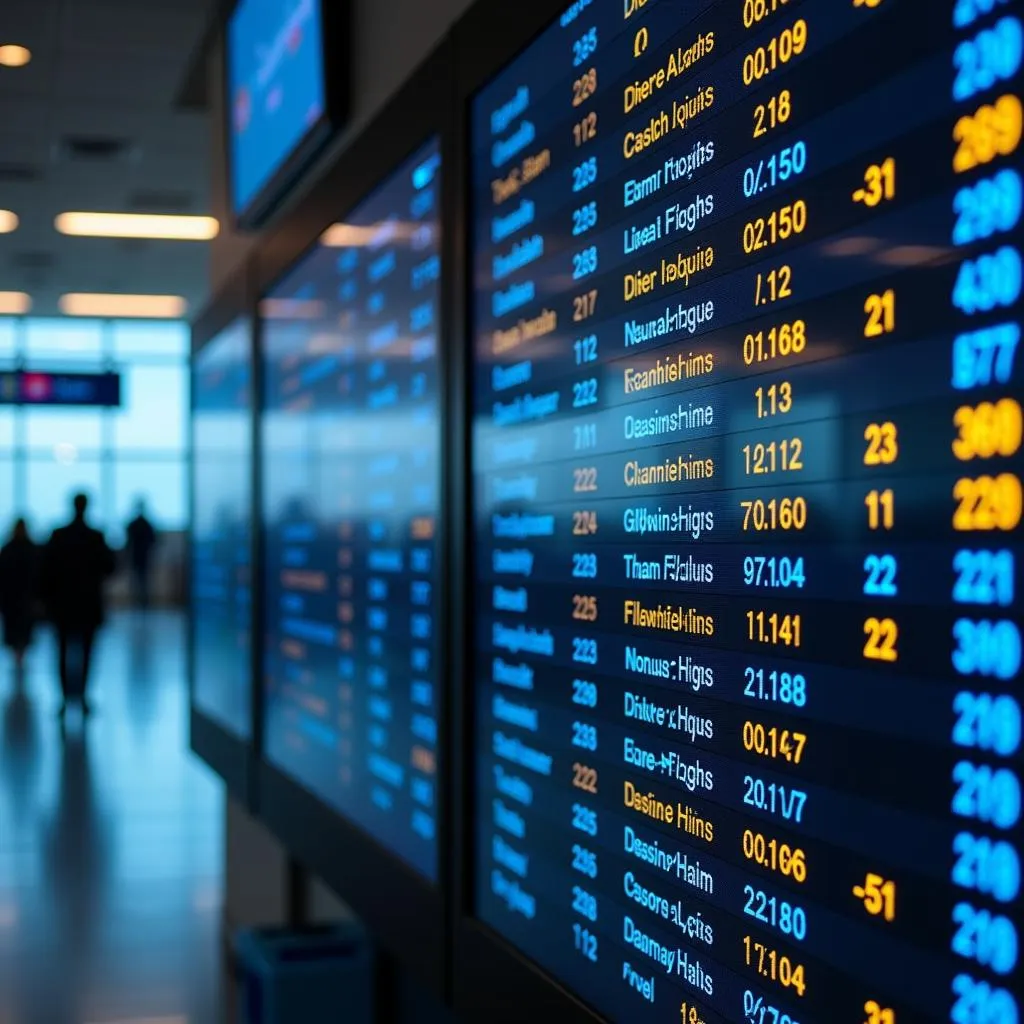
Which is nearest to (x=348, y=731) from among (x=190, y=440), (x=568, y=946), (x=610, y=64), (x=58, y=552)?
(x=568, y=946)

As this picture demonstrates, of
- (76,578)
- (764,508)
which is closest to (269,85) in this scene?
(764,508)

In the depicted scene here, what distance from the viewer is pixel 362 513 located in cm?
287

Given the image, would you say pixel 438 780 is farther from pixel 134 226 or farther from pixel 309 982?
pixel 134 226

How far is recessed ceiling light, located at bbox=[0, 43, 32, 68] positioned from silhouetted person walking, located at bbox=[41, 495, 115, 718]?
4.55 meters

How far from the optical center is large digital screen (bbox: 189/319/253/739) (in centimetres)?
405

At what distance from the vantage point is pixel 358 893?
9.18ft

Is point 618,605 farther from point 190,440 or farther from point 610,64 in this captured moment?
point 190,440

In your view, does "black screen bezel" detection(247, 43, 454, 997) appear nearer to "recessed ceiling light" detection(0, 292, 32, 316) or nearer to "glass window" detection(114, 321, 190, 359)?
"recessed ceiling light" detection(0, 292, 32, 316)

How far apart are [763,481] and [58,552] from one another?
10.4 metres

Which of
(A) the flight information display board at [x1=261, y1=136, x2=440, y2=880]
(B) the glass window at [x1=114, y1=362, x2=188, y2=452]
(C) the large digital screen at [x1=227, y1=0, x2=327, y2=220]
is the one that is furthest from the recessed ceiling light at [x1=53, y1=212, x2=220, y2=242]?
(B) the glass window at [x1=114, y1=362, x2=188, y2=452]

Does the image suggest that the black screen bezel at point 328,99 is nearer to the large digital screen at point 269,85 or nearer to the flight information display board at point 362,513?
the large digital screen at point 269,85

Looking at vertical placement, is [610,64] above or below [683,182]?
above

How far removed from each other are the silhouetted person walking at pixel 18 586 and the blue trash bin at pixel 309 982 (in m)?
11.4

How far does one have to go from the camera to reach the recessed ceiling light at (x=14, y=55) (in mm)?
6684
